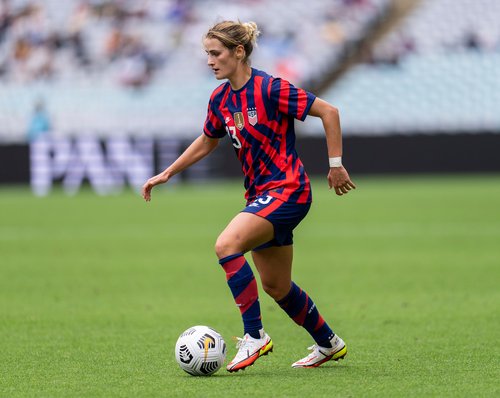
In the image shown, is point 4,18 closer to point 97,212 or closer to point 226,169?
point 226,169

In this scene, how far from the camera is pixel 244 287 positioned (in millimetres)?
6168

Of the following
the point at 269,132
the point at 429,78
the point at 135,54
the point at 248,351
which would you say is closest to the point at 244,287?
the point at 248,351

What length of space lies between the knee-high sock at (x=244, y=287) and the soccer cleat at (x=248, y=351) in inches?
1.5

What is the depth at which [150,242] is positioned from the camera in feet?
51.8

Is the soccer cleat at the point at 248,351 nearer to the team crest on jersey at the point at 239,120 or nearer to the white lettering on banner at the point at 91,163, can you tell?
the team crest on jersey at the point at 239,120

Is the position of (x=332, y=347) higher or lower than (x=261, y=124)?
lower

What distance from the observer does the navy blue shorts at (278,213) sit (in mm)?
6203

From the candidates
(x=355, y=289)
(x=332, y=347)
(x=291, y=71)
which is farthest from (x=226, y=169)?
(x=332, y=347)

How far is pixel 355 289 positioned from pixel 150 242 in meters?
5.56

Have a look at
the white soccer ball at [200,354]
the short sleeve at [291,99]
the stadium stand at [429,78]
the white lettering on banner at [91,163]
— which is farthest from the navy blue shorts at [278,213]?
the stadium stand at [429,78]

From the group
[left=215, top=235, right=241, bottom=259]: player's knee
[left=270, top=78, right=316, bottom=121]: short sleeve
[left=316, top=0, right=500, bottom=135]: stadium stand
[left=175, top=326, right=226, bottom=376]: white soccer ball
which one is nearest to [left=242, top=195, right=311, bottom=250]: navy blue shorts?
[left=215, top=235, right=241, bottom=259]: player's knee

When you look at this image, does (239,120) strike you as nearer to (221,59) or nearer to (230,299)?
(221,59)

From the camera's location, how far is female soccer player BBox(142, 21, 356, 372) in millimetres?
6176

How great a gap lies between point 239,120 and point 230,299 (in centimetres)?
419
